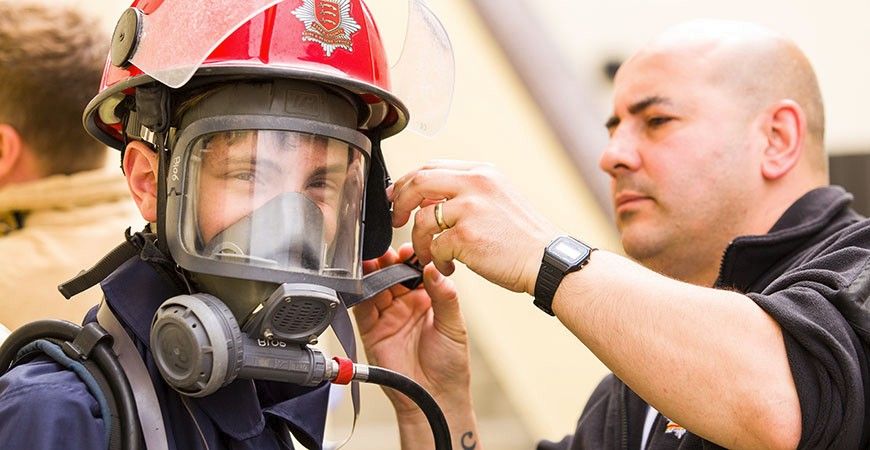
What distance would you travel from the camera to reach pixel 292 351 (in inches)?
74.8

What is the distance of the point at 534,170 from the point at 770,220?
97.2 inches

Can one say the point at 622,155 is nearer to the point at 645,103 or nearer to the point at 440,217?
the point at 645,103

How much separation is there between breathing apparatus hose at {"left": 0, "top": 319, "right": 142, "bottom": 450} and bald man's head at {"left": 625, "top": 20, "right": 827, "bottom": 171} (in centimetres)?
188

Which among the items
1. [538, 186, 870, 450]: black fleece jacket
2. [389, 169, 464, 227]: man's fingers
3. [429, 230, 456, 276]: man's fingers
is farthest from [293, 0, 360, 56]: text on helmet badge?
[538, 186, 870, 450]: black fleece jacket

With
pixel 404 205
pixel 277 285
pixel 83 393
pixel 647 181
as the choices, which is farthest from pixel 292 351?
pixel 647 181

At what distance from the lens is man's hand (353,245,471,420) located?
262 centimetres

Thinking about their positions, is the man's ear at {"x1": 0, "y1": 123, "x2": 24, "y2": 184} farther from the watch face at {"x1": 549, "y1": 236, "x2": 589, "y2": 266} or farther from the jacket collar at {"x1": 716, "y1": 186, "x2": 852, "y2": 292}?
the jacket collar at {"x1": 716, "y1": 186, "x2": 852, "y2": 292}

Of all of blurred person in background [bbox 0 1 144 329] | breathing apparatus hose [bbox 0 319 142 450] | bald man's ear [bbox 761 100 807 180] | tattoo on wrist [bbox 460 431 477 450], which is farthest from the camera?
bald man's ear [bbox 761 100 807 180]

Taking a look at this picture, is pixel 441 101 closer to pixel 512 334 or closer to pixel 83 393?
pixel 83 393

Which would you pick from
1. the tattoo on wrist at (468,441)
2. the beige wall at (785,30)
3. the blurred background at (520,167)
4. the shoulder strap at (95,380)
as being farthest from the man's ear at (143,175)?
the beige wall at (785,30)

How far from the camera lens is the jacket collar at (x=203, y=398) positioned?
191cm

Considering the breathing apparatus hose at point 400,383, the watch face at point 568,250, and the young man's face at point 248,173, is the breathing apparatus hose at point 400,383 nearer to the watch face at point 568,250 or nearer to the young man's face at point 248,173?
the young man's face at point 248,173

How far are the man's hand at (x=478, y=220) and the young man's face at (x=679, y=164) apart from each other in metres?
0.82

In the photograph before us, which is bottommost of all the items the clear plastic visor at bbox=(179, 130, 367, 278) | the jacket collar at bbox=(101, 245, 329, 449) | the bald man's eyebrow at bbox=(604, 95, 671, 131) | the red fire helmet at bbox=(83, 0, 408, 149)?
the jacket collar at bbox=(101, 245, 329, 449)
